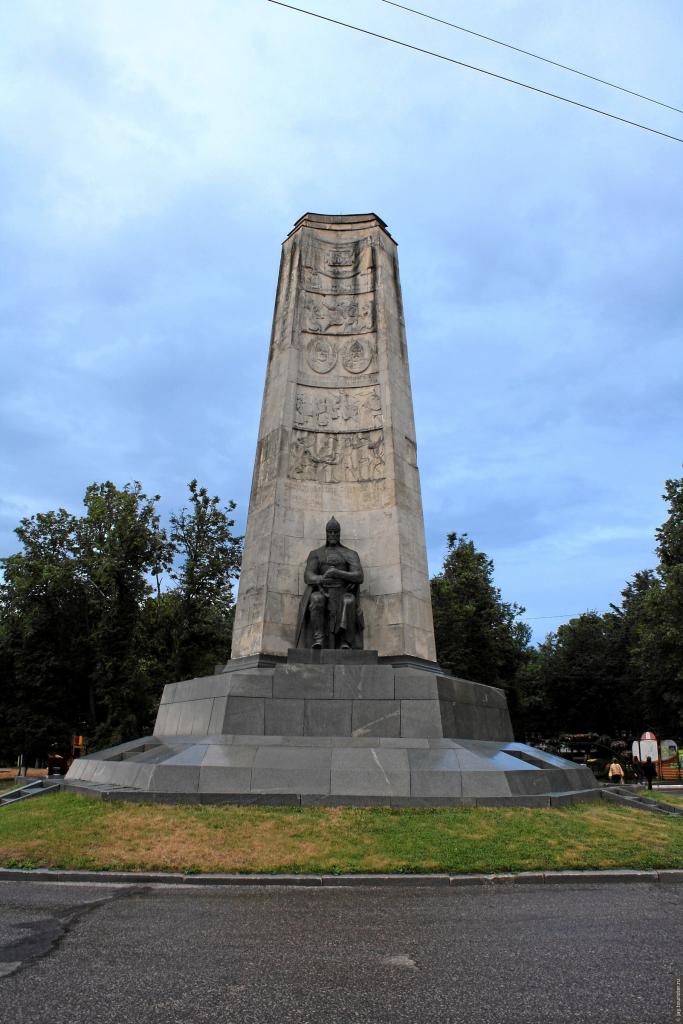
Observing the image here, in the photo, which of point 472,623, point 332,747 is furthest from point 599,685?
point 332,747

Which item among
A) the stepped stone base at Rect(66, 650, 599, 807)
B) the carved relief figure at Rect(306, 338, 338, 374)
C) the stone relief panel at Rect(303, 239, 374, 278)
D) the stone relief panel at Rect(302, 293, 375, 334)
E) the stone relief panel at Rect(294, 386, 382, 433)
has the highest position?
the stone relief panel at Rect(303, 239, 374, 278)

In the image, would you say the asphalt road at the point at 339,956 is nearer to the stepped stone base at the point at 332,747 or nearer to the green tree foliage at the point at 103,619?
the stepped stone base at the point at 332,747

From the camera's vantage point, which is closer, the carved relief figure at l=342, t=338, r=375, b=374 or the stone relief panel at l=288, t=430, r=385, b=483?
the stone relief panel at l=288, t=430, r=385, b=483

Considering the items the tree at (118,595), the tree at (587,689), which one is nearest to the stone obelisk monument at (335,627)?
the tree at (118,595)

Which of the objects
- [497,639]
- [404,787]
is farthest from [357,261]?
[497,639]

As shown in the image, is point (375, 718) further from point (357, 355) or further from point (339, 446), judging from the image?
point (357, 355)

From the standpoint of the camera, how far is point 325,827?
980 cm

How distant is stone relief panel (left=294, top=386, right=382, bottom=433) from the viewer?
17344 millimetres

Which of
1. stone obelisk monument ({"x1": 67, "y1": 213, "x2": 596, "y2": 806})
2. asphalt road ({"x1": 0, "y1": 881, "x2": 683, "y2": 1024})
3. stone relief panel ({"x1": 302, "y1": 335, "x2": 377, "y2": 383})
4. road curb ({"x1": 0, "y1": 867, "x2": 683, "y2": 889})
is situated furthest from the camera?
stone relief panel ({"x1": 302, "y1": 335, "x2": 377, "y2": 383})

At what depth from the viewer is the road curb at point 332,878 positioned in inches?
321

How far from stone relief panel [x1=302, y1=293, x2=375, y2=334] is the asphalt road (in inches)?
536

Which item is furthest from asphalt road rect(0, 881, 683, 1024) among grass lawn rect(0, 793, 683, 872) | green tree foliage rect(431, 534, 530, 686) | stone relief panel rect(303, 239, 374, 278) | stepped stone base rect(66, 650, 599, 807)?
green tree foliage rect(431, 534, 530, 686)

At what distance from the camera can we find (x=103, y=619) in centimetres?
3133

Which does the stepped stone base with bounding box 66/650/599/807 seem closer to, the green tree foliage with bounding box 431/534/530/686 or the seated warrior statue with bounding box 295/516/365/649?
the seated warrior statue with bounding box 295/516/365/649
